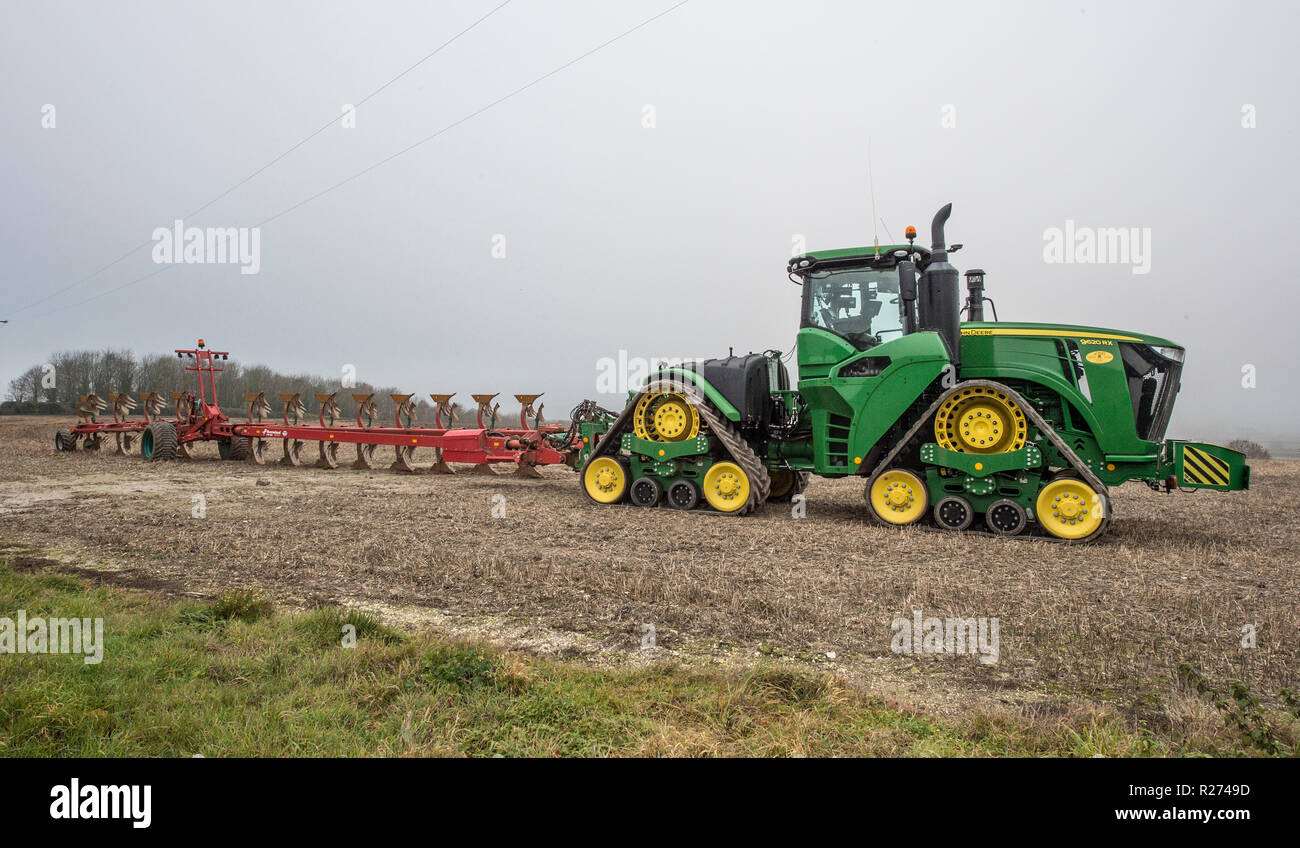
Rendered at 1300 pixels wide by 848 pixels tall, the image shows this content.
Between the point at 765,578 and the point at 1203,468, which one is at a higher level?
the point at 1203,468

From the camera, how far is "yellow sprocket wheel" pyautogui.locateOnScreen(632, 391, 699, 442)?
8.89 meters

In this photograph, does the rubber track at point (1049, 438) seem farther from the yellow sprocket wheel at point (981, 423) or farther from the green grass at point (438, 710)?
the green grass at point (438, 710)

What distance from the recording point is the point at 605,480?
31.3 feet

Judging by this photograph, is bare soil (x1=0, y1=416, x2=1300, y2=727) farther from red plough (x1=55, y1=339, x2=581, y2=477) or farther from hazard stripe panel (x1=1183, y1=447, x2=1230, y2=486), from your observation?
red plough (x1=55, y1=339, x2=581, y2=477)

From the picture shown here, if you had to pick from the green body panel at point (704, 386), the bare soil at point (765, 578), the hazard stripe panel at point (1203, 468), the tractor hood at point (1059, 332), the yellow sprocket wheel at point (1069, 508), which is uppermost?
the tractor hood at point (1059, 332)

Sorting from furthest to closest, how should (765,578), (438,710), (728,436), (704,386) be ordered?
1. (704,386)
2. (728,436)
3. (765,578)
4. (438,710)

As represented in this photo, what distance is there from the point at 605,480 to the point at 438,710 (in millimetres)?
6873

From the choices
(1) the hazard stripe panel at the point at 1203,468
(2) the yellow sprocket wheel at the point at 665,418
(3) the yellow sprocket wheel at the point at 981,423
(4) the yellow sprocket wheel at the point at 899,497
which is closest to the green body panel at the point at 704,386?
(2) the yellow sprocket wheel at the point at 665,418

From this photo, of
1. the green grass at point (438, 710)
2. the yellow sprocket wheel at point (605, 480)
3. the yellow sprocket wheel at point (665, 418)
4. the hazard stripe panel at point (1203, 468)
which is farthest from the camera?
the yellow sprocket wheel at point (605, 480)

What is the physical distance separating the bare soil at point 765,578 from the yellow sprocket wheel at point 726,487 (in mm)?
306

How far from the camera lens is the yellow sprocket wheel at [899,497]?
7.45m

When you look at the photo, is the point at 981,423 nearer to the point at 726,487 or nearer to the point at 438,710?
the point at 726,487

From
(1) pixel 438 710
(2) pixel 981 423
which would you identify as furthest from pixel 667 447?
(1) pixel 438 710
